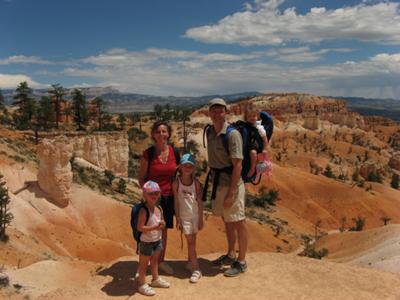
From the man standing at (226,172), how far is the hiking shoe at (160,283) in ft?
4.07

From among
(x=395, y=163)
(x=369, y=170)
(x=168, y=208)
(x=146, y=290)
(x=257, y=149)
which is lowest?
(x=395, y=163)

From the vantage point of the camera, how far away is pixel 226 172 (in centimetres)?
749

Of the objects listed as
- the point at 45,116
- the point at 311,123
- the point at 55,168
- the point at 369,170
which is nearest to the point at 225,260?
the point at 55,168

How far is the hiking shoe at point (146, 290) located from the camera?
7.04m

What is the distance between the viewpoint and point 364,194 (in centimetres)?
5375

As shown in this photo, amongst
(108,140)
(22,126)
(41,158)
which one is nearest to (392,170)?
(108,140)

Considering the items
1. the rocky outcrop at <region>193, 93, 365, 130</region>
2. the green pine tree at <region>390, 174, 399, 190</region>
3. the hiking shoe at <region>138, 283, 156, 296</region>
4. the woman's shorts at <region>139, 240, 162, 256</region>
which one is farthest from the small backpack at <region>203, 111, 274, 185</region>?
the rocky outcrop at <region>193, 93, 365, 130</region>

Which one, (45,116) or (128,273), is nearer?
(128,273)

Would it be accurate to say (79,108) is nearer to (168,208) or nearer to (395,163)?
(168,208)

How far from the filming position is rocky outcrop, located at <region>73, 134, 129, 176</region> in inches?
1534

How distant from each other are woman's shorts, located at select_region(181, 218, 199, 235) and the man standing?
1.51 feet

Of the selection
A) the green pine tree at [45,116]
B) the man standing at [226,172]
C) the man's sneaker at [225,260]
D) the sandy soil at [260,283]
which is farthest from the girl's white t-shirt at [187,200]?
the green pine tree at [45,116]

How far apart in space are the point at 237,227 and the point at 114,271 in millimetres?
2714

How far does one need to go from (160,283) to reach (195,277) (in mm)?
692
